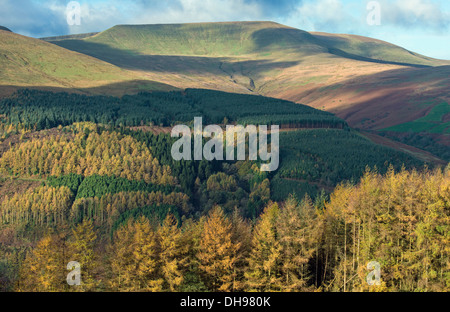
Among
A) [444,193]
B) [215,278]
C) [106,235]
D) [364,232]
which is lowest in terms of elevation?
[106,235]

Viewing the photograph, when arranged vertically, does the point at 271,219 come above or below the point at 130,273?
above

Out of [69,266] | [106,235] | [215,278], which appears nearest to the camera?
[69,266]

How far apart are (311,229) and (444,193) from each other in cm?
1920

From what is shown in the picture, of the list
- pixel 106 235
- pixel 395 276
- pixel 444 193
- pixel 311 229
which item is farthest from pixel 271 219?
pixel 106 235

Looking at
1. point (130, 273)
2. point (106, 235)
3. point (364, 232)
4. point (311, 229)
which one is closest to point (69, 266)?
point (130, 273)

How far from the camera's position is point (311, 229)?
80.6m

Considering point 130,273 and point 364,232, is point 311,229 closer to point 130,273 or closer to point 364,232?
point 364,232
